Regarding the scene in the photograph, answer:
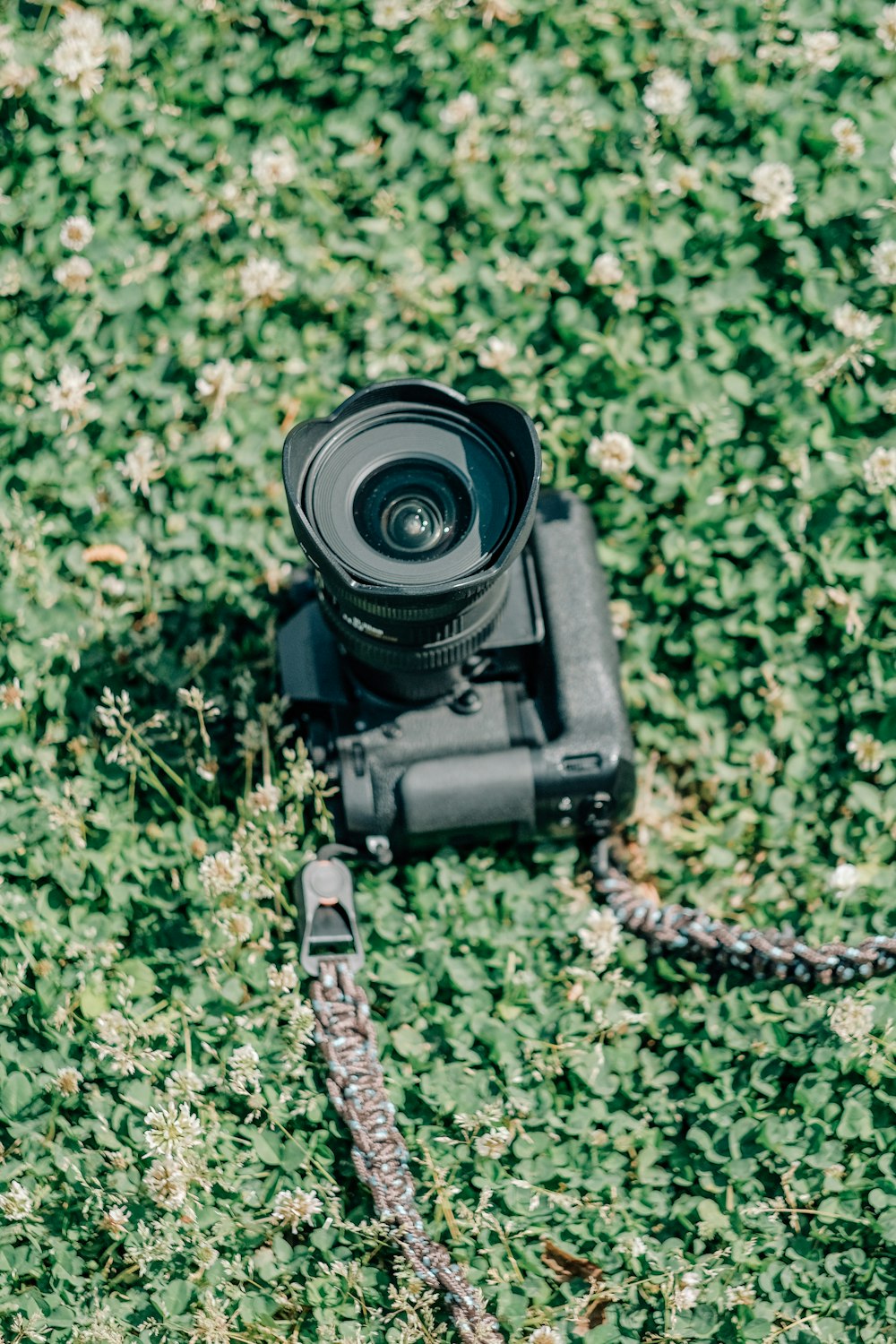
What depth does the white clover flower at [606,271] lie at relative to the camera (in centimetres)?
326

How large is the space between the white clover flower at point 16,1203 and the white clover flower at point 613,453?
6.54ft

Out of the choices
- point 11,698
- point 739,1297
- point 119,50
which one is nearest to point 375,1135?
point 739,1297

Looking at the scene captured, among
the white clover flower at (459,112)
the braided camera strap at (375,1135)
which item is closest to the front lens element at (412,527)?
the braided camera strap at (375,1135)

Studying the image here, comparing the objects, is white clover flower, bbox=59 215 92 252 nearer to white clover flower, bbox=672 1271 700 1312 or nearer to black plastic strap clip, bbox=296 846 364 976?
black plastic strap clip, bbox=296 846 364 976

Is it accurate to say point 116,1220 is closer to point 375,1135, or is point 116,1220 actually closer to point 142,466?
point 375,1135

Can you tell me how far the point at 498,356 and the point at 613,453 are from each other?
1.25ft

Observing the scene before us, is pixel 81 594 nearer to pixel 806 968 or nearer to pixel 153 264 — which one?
pixel 153 264

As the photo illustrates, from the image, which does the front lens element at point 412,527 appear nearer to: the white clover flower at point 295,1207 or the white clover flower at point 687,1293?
the white clover flower at point 295,1207

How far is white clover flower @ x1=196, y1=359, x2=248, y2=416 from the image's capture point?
126 inches

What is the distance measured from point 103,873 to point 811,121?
2.55 m

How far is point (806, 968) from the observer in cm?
272

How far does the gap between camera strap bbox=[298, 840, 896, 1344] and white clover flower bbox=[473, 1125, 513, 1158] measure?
15 centimetres

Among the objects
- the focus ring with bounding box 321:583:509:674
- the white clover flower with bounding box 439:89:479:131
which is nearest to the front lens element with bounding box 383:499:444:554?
the focus ring with bounding box 321:583:509:674

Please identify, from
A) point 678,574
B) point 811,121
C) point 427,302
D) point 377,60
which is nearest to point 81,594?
point 427,302
